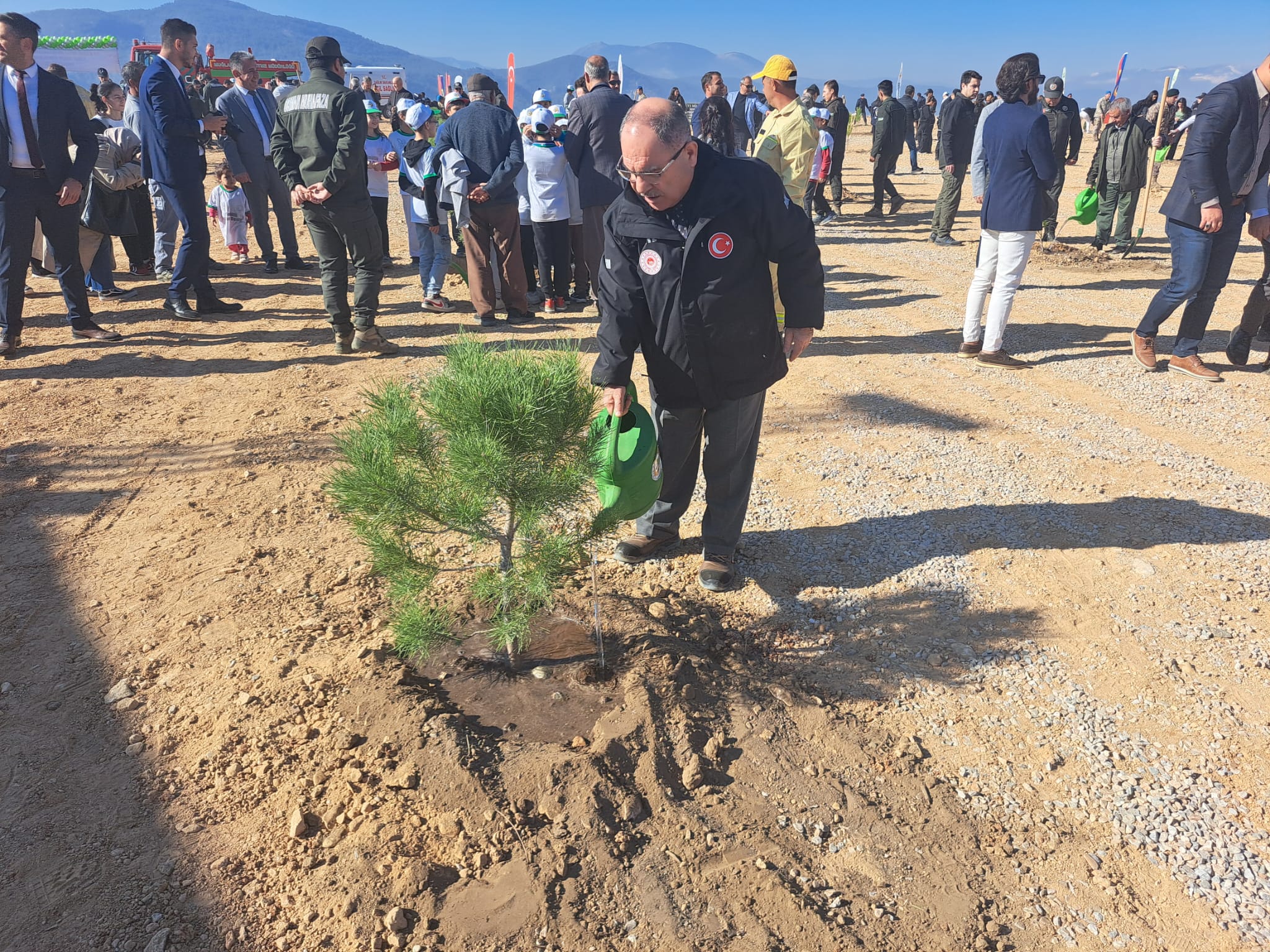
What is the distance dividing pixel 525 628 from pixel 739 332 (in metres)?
1.31

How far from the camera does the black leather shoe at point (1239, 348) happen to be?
5910 mm

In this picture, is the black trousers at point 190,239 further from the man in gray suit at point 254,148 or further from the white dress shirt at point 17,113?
the man in gray suit at point 254,148

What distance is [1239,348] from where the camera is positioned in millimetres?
5930

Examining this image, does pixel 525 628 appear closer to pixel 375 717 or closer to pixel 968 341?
pixel 375 717

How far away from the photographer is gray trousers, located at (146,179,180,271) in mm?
7904

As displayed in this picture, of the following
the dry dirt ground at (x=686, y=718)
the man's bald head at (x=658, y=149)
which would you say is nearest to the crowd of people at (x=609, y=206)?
the man's bald head at (x=658, y=149)

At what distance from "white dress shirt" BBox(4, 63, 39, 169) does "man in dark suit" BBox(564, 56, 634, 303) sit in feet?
12.5

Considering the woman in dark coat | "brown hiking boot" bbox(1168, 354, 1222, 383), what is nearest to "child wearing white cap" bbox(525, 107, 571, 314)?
"brown hiking boot" bbox(1168, 354, 1222, 383)

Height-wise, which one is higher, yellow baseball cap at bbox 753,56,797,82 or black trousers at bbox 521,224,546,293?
yellow baseball cap at bbox 753,56,797,82

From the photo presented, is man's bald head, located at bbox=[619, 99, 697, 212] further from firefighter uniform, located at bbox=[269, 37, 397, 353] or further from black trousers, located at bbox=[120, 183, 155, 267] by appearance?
black trousers, located at bbox=[120, 183, 155, 267]

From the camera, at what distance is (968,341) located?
624 cm

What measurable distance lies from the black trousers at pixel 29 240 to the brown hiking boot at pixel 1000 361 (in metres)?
7.08

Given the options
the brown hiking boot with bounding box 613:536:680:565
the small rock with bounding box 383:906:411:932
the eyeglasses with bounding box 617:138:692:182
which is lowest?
the small rock with bounding box 383:906:411:932

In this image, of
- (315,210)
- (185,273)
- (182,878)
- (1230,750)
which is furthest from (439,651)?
(185,273)
